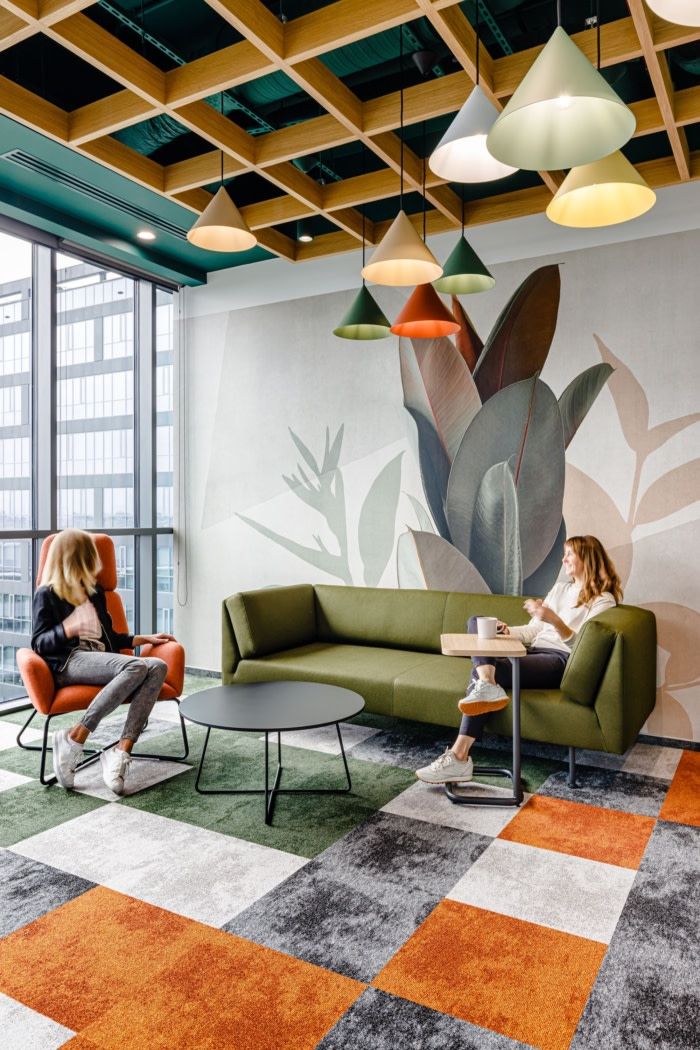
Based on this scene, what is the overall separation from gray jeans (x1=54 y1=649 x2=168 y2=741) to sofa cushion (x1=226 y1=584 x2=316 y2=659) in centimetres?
78

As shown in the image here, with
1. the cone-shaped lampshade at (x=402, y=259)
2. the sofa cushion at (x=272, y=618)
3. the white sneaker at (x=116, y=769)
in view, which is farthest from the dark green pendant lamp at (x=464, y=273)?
the white sneaker at (x=116, y=769)

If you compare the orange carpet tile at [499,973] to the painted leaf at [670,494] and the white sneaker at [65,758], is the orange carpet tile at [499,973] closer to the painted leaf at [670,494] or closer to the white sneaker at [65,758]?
the white sneaker at [65,758]

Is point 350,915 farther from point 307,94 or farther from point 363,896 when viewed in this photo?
point 307,94

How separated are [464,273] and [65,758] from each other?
2916 mm

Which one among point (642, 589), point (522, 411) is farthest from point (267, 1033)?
point (522, 411)

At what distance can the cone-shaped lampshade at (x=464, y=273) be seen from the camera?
3.44m

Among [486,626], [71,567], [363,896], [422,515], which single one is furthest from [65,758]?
[422,515]

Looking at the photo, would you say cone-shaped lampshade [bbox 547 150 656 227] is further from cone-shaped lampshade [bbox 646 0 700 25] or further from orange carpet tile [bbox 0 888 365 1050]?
orange carpet tile [bbox 0 888 365 1050]

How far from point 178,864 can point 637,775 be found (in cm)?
228

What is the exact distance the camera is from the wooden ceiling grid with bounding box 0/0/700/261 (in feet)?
8.90

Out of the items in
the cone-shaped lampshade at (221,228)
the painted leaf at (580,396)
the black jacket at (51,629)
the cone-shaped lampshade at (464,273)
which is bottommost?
the black jacket at (51,629)

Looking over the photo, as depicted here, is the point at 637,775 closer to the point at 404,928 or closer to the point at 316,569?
the point at 404,928

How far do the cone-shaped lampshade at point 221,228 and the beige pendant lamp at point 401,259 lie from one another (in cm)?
56

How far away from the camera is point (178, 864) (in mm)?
2637
